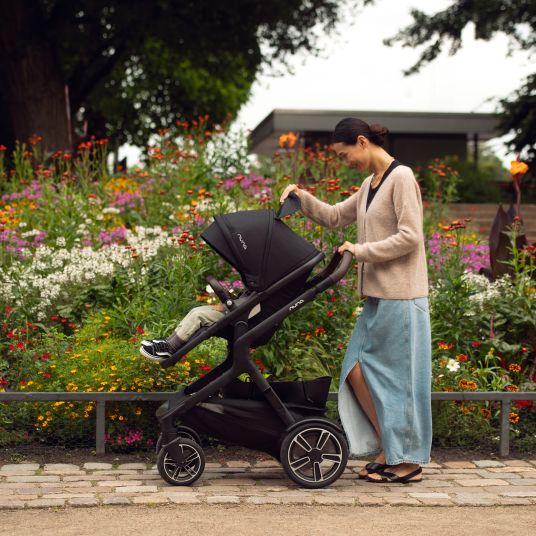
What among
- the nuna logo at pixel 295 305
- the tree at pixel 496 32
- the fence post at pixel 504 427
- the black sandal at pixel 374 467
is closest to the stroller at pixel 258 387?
the nuna logo at pixel 295 305

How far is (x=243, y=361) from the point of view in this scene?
5.42m

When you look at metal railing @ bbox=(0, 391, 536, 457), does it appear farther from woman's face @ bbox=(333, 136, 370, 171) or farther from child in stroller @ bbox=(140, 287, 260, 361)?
woman's face @ bbox=(333, 136, 370, 171)

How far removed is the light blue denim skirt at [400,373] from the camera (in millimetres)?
5539

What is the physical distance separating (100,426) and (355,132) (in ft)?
7.72

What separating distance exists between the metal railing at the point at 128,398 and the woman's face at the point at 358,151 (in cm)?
148

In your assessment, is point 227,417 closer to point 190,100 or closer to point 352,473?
point 352,473

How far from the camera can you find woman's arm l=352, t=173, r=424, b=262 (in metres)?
5.39

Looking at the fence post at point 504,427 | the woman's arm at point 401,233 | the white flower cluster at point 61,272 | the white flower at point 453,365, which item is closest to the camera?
the woman's arm at point 401,233

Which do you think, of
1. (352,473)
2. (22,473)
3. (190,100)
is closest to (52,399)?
(22,473)

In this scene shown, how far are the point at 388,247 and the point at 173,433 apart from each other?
1.47 m

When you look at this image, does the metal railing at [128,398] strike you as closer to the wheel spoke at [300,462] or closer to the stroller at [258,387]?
the stroller at [258,387]

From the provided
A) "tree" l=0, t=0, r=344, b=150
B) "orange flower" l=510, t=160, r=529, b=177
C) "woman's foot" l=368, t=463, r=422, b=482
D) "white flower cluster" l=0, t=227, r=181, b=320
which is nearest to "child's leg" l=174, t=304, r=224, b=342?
"woman's foot" l=368, t=463, r=422, b=482

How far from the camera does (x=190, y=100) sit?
115ft

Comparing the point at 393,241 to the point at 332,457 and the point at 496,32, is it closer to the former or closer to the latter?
the point at 332,457
